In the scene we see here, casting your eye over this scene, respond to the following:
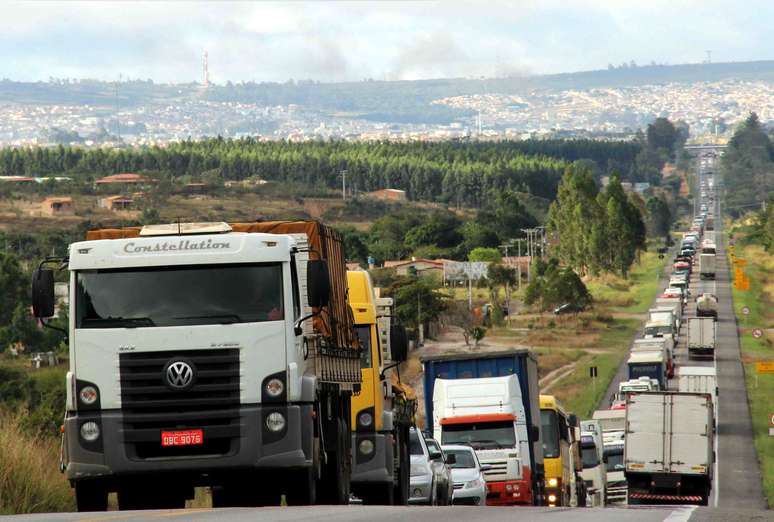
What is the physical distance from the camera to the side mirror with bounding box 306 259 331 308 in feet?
50.6

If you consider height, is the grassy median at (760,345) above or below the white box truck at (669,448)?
below

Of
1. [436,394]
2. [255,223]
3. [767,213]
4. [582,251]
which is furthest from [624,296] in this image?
[255,223]

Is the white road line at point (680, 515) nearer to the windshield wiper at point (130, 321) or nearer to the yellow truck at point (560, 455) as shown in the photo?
the windshield wiper at point (130, 321)

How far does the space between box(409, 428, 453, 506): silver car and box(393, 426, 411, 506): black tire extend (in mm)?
1248

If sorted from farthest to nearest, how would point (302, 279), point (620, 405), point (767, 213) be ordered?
point (767, 213), point (620, 405), point (302, 279)

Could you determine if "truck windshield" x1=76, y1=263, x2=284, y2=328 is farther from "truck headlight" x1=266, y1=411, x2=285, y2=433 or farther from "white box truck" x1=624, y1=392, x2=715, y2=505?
"white box truck" x1=624, y1=392, x2=715, y2=505

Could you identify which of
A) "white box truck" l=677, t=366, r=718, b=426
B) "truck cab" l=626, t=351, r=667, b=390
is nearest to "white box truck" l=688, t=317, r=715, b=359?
"truck cab" l=626, t=351, r=667, b=390

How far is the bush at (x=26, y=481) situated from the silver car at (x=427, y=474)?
739cm

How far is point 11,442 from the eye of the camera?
1692 centimetres

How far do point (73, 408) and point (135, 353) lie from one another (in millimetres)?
907

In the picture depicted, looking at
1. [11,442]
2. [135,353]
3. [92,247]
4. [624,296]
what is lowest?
[624,296]

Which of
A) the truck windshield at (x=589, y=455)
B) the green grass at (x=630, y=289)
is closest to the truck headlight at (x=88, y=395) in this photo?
the truck windshield at (x=589, y=455)

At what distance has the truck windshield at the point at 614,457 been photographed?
148ft

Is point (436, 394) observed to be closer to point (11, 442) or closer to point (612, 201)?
point (11, 442)
